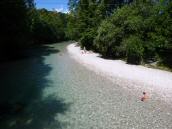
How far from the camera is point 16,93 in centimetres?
1719

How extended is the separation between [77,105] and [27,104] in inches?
127

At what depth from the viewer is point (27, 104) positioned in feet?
49.3

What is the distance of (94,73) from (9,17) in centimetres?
1321

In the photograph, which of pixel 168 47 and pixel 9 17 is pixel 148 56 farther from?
pixel 9 17

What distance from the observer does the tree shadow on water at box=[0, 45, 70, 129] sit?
12109 millimetres

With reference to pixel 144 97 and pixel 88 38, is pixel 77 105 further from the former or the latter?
pixel 88 38

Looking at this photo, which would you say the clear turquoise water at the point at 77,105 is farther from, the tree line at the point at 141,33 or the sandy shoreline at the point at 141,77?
the tree line at the point at 141,33

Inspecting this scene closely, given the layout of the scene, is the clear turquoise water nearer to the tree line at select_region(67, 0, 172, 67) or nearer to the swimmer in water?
the swimmer in water

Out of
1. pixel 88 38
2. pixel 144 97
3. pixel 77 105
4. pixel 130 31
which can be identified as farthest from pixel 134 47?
pixel 88 38

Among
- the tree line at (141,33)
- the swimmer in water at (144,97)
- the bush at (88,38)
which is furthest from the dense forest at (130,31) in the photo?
the swimmer in water at (144,97)

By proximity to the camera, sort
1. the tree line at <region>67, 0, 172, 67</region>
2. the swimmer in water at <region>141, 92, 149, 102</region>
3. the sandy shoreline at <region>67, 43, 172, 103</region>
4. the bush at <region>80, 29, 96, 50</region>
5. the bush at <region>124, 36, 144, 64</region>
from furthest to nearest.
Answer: the bush at <region>80, 29, 96, 50</region> → the bush at <region>124, 36, 144, 64</region> → the tree line at <region>67, 0, 172, 67</region> → the sandy shoreline at <region>67, 43, 172, 103</region> → the swimmer in water at <region>141, 92, 149, 102</region>

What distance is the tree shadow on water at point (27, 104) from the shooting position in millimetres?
12109

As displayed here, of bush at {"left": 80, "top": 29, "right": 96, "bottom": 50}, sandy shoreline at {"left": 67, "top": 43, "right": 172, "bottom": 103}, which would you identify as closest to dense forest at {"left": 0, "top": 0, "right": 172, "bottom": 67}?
Answer: sandy shoreline at {"left": 67, "top": 43, "right": 172, "bottom": 103}

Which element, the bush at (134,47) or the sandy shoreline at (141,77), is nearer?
the sandy shoreline at (141,77)
